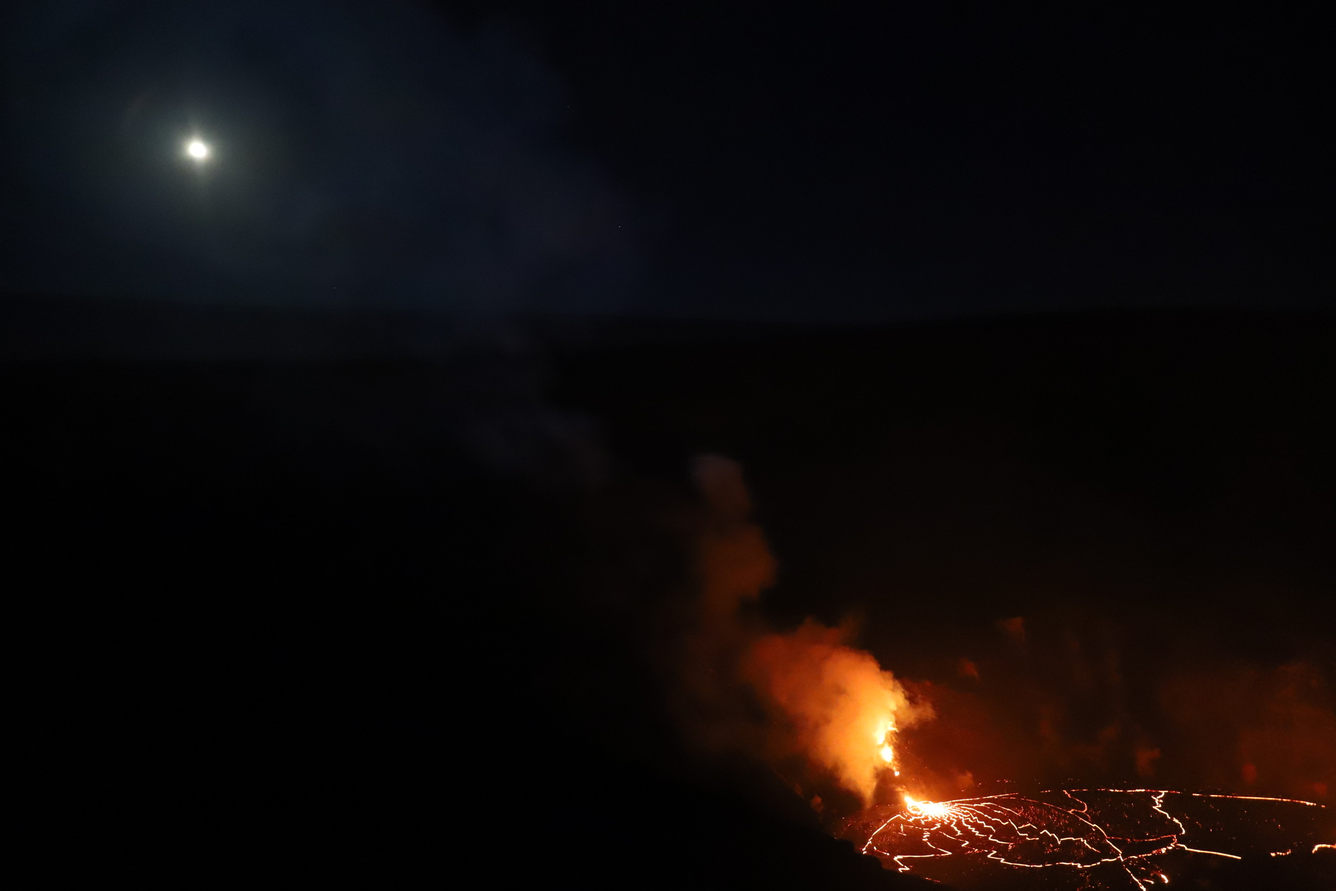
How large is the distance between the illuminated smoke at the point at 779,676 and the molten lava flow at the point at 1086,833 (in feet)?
3.22

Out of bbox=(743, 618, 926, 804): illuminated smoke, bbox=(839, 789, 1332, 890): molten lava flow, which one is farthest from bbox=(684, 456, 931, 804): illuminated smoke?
bbox=(839, 789, 1332, 890): molten lava flow

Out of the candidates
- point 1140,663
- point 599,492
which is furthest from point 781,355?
point 1140,663

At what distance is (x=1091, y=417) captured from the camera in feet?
45.4

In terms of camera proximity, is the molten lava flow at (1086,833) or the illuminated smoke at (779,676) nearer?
the molten lava flow at (1086,833)

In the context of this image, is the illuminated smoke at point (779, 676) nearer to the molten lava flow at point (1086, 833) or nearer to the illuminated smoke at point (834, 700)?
the illuminated smoke at point (834, 700)

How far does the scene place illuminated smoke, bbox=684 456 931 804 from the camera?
1041cm

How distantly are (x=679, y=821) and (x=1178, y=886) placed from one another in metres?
5.73

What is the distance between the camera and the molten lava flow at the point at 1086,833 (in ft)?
28.1

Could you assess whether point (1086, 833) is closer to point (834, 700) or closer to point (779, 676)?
point (834, 700)

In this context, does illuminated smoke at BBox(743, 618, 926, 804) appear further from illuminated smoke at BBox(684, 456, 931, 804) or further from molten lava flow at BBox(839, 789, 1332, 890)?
molten lava flow at BBox(839, 789, 1332, 890)

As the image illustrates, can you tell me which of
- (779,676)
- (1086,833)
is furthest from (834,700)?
(1086,833)

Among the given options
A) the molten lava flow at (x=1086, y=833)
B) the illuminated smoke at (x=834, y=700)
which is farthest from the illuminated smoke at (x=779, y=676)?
the molten lava flow at (x=1086, y=833)

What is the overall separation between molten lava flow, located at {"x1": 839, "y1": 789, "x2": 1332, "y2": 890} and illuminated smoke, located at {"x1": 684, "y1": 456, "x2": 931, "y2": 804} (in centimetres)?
98

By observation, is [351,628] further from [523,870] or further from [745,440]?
[745,440]
